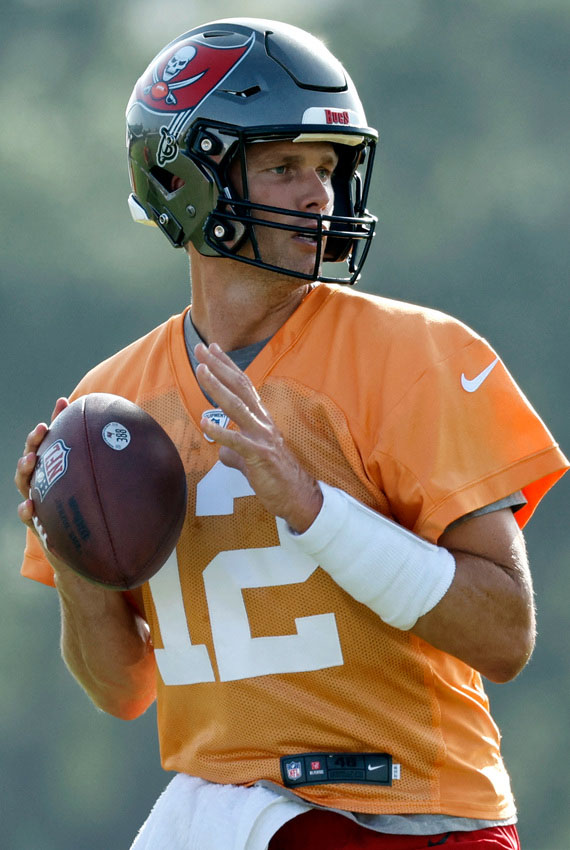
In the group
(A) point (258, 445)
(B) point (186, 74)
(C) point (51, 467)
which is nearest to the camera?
(A) point (258, 445)

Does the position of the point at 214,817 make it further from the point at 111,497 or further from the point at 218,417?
the point at 218,417

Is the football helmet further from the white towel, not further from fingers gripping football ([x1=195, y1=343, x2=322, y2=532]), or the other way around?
the white towel

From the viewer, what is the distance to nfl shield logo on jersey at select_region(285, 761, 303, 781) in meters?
1.88

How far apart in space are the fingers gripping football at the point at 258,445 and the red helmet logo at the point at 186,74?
55cm

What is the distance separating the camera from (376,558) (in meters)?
1.79

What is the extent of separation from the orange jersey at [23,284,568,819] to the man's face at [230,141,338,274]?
144 mm

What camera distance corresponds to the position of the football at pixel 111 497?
1.91 meters

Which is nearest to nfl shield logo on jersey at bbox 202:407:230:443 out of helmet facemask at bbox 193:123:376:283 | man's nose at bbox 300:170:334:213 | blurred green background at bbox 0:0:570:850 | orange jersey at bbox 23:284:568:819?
orange jersey at bbox 23:284:568:819

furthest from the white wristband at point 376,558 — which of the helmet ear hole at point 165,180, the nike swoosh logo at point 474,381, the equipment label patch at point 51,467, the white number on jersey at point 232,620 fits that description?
the helmet ear hole at point 165,180

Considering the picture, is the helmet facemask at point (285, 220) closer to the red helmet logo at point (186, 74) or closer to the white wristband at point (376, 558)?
the red helmet logo at point (186, 74)

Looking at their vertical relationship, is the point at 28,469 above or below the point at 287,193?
below

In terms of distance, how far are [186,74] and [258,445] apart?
747 mm

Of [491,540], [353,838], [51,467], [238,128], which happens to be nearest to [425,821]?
[353,838]

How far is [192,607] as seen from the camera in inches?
79.2
